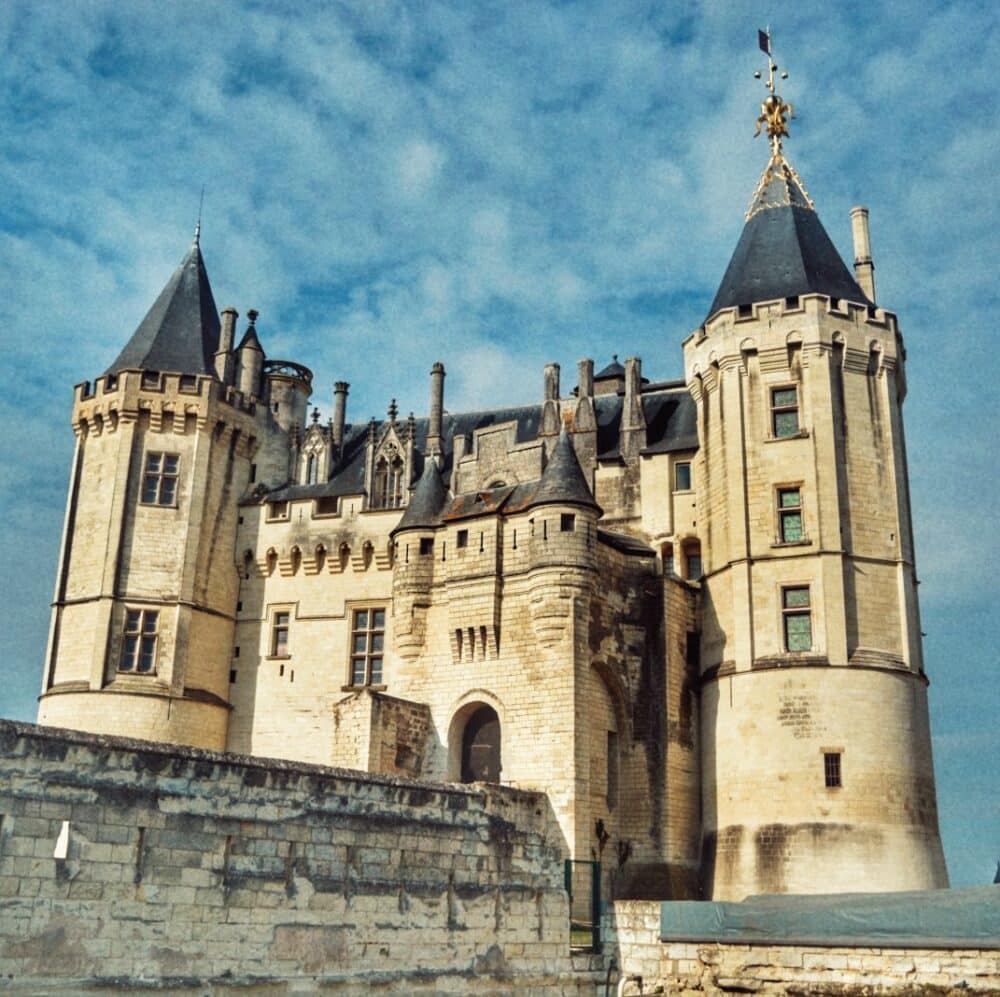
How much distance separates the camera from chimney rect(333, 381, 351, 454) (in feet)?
109

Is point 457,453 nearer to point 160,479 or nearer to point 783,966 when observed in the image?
point 160,479

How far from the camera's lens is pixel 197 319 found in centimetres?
3198

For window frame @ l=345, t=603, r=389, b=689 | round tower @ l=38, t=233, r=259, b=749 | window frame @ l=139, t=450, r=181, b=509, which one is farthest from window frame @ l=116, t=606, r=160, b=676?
window frame @ l=345, t=603, r=389, b=689

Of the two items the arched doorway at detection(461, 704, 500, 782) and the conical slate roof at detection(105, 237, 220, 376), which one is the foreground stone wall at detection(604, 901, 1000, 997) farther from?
the conical slate roof at detection(105, 237, 220, 376)

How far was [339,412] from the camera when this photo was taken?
1321 inches

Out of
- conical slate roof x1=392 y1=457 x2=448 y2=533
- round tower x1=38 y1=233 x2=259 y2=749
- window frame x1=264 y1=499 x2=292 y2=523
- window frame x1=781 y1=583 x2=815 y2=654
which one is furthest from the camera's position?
window frame x1=264 y1=499 x2=292 y2=523

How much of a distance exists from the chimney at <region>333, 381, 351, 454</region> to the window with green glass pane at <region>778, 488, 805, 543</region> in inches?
510

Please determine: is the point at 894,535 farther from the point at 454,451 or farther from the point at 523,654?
the point at 454,451

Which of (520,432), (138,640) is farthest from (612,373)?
(138,640)

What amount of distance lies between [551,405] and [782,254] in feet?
21.7

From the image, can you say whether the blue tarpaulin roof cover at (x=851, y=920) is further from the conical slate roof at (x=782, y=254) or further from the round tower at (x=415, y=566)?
the conical slate roof at (x=782, y=254)

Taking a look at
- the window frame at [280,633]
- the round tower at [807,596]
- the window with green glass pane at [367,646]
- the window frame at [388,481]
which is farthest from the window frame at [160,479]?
the round tower at [807,596]

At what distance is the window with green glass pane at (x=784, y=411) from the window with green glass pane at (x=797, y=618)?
132 inches

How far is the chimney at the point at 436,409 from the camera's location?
31.6 meters
